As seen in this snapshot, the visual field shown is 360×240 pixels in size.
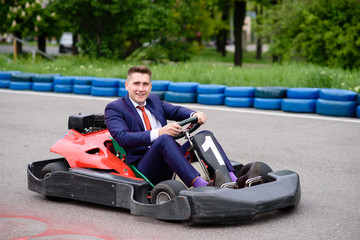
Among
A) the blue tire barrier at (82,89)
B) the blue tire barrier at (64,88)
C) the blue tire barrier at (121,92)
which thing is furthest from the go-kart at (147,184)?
the blue tire barrier at (64,88)

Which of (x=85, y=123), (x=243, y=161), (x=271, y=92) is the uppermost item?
(x=85, y=123)

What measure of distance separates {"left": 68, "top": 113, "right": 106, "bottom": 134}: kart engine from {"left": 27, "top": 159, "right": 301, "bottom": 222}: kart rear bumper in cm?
52

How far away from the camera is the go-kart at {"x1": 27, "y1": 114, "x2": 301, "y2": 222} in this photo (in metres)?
3.77

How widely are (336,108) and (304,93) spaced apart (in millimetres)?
709

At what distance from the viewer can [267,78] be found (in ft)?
39.6

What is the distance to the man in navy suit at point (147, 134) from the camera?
4086mm

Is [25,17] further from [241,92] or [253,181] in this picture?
[253,181]

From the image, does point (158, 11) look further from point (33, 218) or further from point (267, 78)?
point (33, 218)

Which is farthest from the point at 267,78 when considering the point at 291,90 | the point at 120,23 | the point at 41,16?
the point at 41,16

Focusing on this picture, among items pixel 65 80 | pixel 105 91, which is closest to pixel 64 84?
pixel 65 80

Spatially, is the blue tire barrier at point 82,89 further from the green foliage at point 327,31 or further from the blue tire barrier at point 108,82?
Answer: the green foliage at point 327,31

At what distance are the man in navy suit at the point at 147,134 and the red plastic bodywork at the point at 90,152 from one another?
0.36 ft

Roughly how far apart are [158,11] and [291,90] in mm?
9786

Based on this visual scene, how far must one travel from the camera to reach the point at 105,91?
39.8 ft
